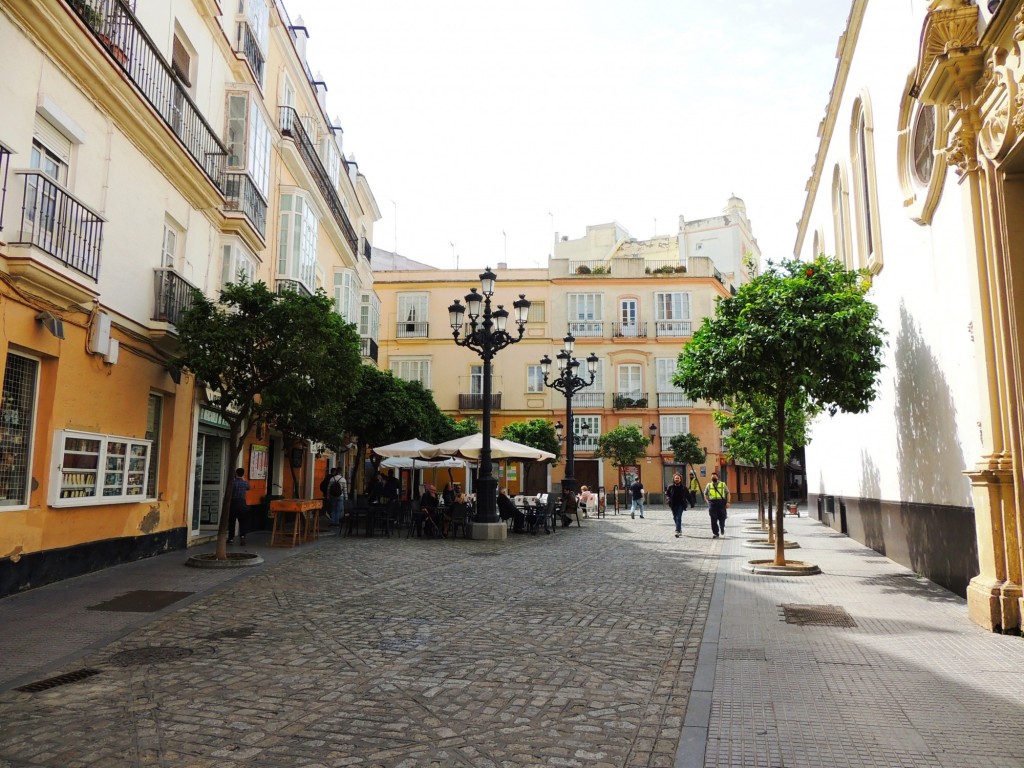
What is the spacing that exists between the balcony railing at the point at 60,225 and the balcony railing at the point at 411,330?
111 feet

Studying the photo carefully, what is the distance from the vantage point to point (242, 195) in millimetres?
15547

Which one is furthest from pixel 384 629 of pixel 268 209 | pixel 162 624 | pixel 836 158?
pixel 836 158

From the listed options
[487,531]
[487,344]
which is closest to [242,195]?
[487,344]

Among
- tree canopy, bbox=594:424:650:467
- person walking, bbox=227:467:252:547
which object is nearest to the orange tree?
person walking, bbox=227:467:252:547

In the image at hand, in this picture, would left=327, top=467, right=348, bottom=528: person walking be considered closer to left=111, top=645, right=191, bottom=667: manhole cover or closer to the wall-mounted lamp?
the wall-mounted lamp

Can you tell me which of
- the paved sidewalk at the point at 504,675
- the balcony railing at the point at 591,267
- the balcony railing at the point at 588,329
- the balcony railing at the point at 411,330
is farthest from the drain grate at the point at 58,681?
the balcony railing at the point at 591,267

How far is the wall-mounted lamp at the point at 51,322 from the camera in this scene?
29.6 feet

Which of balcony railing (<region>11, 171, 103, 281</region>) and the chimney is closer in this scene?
balcony railing (<region>11, 171, 103, 281</region>)

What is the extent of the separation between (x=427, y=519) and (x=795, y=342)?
31.8 ft

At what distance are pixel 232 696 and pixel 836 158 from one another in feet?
57.2

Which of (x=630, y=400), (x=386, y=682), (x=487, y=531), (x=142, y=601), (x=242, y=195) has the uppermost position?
(x=242, y=195)

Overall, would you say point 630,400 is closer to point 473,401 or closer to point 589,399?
point 589,399

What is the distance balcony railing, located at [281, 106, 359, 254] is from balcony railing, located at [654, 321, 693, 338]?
21.5 m

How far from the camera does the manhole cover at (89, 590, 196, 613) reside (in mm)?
8094
